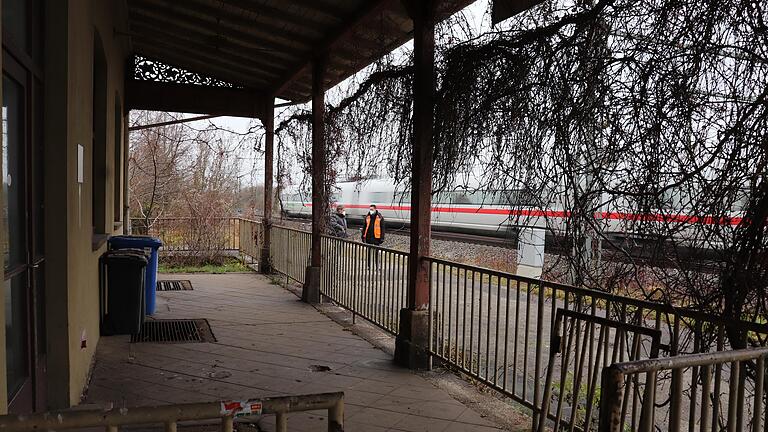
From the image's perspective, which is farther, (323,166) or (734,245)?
(323,166)

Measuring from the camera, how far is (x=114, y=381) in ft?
15.5

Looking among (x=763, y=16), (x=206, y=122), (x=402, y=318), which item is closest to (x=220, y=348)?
(x=402, y=318)

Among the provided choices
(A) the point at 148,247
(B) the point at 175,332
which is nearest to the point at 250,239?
(A) the point at 148,247

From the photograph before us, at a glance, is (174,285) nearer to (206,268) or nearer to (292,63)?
(206,268)

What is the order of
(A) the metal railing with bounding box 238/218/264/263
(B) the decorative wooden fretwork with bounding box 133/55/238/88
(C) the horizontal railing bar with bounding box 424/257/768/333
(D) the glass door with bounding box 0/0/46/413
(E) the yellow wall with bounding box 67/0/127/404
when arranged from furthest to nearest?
(A) the metal railing with bounding box 238/218/264/263
(B) the decorative wooden fretwork with bounding box 133/55/238/88
(E) the yellow wall with bounding box 67/0/127/404
(D) the glass door with bounding box 0/0/46/413
(C) the horizontal railing bar with bounding box 424/257/768/333

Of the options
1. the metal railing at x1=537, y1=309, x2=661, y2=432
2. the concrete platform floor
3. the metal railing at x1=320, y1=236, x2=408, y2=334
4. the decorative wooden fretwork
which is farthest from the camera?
the decorative wooden fretwork

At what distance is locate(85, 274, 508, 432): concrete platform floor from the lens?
4.11 metres

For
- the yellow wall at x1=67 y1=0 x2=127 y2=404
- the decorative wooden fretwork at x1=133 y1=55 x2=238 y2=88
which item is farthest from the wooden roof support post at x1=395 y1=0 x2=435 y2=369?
the decorative wooden fretwork at x1=133 y1=55 x2=238 y2=88

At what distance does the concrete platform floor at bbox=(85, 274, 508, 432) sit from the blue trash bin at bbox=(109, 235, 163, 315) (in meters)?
0.24

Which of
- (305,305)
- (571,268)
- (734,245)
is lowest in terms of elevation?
(305,305)

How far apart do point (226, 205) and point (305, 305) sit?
6.04 m

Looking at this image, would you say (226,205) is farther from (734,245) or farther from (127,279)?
(734,245)

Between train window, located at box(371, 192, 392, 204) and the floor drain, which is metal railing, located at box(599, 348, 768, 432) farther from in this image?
train window, located at box(371, 192, 392, 204)

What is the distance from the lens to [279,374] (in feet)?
16.4
